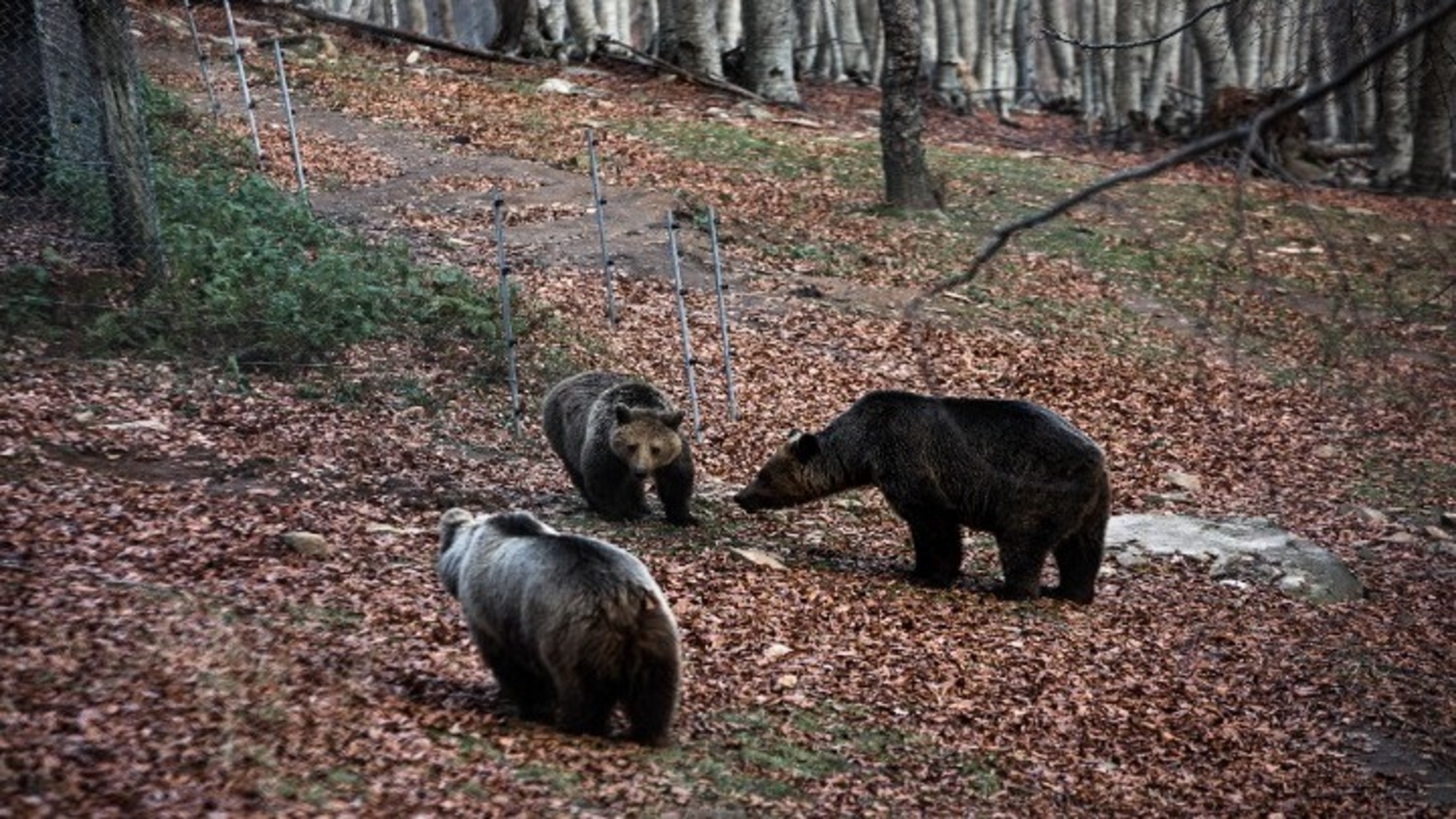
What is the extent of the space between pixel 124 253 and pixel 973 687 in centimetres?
972

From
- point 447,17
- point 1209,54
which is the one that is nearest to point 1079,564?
point 1209,54

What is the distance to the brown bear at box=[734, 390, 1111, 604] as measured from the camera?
40.2 ft

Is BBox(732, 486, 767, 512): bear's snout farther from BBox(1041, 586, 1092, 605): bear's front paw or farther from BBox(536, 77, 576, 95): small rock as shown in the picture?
BBox(536, 77, 576, 95): small rock

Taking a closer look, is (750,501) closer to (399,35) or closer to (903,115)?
(903,115)

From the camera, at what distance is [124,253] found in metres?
15.8

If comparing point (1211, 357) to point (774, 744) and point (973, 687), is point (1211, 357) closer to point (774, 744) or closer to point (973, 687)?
point (973, 687)

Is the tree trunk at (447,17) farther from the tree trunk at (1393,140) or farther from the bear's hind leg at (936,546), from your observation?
the bear's hind leg at (936,546)

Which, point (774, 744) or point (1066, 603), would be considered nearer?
point (774, 744)

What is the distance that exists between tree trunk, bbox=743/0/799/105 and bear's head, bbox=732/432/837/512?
71.8 ft

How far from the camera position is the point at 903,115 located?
82.0 ft

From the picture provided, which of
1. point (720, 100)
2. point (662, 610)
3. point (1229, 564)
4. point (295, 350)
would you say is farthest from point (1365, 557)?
point (720, 100)

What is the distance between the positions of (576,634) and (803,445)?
203 inches

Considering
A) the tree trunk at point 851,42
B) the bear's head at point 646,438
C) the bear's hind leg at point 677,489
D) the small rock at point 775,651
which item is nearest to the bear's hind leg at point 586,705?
the small rock at point 775,651

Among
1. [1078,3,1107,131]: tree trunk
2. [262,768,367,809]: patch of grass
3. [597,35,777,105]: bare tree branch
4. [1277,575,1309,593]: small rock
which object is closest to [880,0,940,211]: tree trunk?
[597,35,777,105]: bare tree branch
